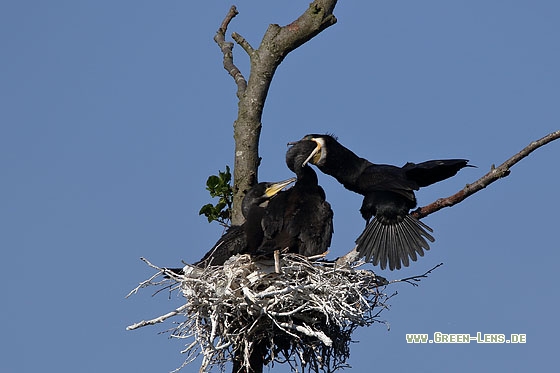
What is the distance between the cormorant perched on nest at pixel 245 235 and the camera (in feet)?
27.5

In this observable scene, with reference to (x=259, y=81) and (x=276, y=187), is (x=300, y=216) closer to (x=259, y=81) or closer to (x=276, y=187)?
(x=276, y=187)

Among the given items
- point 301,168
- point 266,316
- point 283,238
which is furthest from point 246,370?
point 301,168

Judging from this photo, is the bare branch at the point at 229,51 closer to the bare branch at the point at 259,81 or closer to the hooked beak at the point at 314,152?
the bare branch at the point at 259,81

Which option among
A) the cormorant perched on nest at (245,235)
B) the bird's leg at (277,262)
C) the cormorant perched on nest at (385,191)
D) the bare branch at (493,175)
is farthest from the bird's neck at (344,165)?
the bird's leg at (277,262)

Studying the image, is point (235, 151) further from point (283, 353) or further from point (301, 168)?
point (283, 353)

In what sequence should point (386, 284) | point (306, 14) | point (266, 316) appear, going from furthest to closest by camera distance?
point (306, 14) → point (386, 284) → point (266, 316)

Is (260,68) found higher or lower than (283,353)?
higher

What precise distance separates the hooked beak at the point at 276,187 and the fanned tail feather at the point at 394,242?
765 millimetres

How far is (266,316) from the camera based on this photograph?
7.74 m

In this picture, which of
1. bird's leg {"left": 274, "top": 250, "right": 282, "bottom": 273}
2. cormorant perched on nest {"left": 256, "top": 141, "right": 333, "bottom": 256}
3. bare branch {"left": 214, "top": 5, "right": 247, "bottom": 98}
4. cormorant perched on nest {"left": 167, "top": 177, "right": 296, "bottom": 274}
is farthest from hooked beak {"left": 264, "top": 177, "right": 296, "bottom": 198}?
bird's leg {"left": 274, "top": 250, "right": 282, "bottom": 273}

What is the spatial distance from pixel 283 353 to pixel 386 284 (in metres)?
0.91

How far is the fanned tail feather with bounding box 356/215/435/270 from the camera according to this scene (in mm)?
8516

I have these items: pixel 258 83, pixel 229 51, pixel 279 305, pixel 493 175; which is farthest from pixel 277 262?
pixel 229 51

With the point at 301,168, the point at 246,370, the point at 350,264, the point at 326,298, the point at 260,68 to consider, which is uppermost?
the point at 260,68
